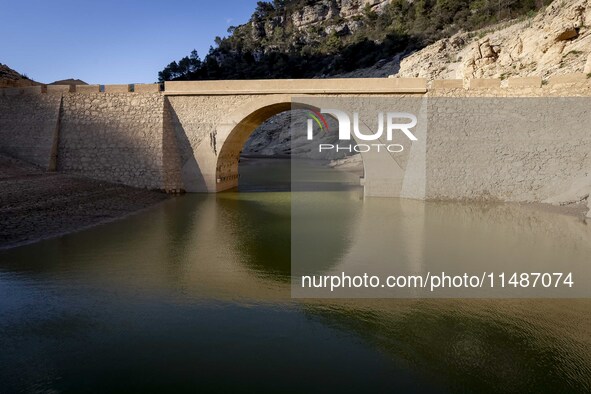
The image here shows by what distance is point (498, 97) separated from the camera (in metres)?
12.9

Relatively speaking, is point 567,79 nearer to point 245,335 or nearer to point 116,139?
point 245,335

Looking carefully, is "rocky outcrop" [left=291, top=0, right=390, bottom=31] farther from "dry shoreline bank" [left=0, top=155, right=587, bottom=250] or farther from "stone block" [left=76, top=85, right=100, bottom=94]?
"dry shoreline bank" [left=0, top=155, right=587, bottom=250]

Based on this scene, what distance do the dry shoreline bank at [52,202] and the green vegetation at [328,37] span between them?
2904 centimetres

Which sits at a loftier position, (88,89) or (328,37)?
(328,37)

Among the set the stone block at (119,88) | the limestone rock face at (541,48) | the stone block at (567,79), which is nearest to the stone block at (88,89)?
the stone block at (119,88)

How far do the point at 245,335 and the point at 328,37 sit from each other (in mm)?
54164

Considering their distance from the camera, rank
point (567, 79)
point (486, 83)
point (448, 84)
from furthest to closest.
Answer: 1. point (448, 84)
2. point (486, 83)
3. point (567, 79)

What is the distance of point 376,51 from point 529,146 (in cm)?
3539

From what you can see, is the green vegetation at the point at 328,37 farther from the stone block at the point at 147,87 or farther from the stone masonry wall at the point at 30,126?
the stone masonry wall at the point at 30,126

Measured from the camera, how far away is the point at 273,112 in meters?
15.7

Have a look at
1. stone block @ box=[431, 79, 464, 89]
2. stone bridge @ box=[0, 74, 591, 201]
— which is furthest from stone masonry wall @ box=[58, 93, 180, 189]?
stone block @ box=[431, 79, 464, 89]

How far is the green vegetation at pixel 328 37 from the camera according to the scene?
38.2m

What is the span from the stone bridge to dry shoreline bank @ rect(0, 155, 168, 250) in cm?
86

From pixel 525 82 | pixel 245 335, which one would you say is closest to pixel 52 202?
pixel 245 335
